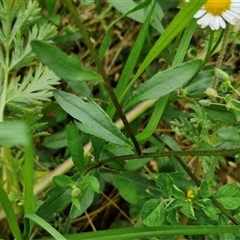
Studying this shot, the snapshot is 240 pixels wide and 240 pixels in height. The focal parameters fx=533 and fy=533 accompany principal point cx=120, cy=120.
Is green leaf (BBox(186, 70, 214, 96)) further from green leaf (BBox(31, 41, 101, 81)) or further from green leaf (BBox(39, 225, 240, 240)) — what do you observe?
green leaf (BBox(31, 41, 101, 81))

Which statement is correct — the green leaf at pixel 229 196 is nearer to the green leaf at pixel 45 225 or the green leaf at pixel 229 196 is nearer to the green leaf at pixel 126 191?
the green leaf at pixel 126 191

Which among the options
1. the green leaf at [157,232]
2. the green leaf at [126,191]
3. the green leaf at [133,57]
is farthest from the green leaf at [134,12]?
the green leaf at [157,232]

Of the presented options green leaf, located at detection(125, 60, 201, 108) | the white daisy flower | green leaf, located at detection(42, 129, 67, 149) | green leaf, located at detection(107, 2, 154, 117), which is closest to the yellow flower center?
the white daisy flower

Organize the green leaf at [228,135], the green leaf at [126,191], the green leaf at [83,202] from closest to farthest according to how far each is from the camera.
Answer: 1. the green leaf at [228,135]
2. the green leaf at [83,202]
3. the green leaf at [126,191]

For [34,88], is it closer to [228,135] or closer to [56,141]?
[56,141]

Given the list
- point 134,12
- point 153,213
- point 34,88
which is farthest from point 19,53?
point 153,213

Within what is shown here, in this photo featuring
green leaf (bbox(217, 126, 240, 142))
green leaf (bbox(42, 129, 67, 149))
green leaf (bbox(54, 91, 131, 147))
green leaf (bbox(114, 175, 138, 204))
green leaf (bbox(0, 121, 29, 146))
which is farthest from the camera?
green leaf (bbox(42, 129, 67, 149))
